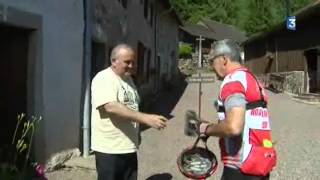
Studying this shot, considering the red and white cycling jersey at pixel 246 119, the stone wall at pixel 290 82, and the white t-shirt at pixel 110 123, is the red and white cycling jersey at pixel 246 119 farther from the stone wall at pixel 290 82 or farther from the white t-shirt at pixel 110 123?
the stone wall at pixel 290 82

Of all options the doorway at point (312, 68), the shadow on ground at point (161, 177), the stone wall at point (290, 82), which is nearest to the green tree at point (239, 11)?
the stone wall at point (290, 82)

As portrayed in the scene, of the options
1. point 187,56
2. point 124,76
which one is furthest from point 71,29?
point 187,56

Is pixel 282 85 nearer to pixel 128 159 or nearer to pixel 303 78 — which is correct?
pixel 303 78

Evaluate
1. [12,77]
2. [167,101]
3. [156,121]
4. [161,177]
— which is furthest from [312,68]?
[156,121]

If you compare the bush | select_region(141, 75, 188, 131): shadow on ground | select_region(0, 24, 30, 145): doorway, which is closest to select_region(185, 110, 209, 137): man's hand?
select_region(0, 24, 30, 145): doorway

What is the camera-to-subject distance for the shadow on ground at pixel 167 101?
63.3 feet

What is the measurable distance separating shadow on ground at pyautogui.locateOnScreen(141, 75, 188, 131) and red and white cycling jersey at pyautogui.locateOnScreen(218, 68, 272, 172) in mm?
9899

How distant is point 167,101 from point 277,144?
11525 millimetres

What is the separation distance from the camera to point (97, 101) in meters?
4.98

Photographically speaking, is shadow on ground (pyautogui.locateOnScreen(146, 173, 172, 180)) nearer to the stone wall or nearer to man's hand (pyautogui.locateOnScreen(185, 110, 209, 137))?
man's hand (pyautogui.locateOnScreen(185, 110, 209, 137))

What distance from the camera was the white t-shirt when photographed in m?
5.00

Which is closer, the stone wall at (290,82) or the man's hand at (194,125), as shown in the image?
the man's hand at (194,125)

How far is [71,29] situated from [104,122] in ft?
15.0

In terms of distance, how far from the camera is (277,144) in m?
12.8
